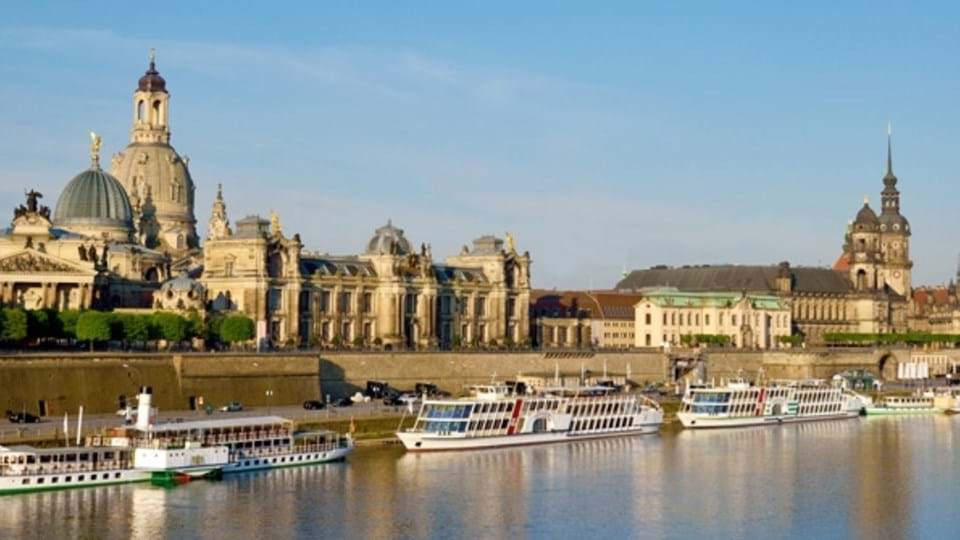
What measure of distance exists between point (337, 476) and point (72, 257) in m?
39.3

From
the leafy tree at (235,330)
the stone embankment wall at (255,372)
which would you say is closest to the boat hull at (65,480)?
the stone embankment wall at (255,372)

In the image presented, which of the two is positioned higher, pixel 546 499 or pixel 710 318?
pixel 710 318

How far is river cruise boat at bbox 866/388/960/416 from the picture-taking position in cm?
10044

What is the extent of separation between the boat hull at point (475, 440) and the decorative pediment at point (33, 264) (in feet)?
91.5

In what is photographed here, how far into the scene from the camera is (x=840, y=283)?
6137 inches

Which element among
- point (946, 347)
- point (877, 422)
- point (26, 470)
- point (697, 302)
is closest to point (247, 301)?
point (877, 422)

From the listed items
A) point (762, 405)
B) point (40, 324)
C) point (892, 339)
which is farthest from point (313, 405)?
point (892, 339)

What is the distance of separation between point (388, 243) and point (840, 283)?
202 feet

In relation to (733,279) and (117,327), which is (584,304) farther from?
(117,327)

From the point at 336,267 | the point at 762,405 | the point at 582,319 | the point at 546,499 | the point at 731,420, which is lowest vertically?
the point at 546,499

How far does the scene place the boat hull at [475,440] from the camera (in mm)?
68250

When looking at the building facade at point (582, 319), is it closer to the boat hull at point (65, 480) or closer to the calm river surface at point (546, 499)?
the calm river surface at point (546, 499)

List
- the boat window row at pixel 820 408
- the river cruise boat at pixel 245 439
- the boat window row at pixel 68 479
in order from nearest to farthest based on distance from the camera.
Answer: the boat window row at pixel 68 479, the river cruise boat at pixel 245 439, the boat window row at pixel 820 408

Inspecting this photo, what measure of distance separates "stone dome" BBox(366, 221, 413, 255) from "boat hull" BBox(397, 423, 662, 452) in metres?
32.3
